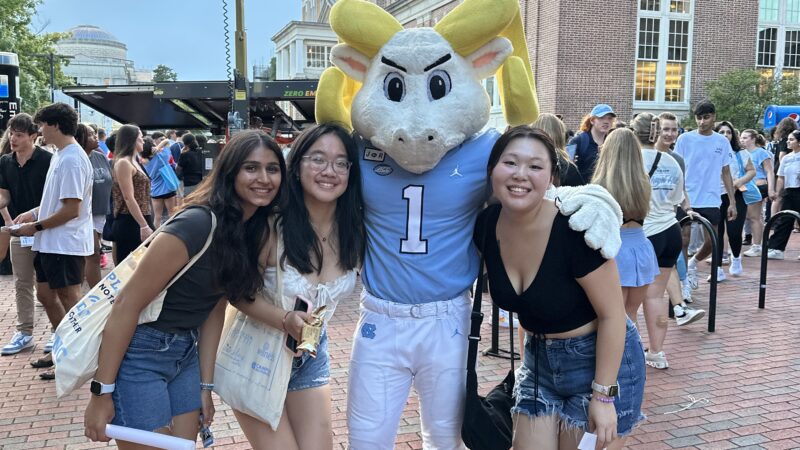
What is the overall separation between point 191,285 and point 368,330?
2.55ft

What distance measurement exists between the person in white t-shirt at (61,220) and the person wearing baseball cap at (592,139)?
14.7 ft

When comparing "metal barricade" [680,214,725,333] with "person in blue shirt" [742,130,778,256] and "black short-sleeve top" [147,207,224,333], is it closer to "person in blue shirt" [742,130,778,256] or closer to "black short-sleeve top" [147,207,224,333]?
"person in blue shirt" [742,130,778,256]

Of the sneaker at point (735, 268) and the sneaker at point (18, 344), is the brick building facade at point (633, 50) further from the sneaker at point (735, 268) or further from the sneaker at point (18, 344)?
the sneaker at point (18, 344)

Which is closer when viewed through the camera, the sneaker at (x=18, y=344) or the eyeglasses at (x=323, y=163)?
the eyeglasses at (x=323, y=163)

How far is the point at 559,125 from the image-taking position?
17.8ft

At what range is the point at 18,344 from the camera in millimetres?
5707

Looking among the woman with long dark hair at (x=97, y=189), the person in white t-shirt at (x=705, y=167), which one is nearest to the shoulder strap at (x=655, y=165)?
the person in white t-shirt at (x=705, y=167)

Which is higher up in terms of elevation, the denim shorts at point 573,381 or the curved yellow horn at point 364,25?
the curved yellow horn at point 364,25

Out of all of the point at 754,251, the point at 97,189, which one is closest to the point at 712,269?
the point at 754,251

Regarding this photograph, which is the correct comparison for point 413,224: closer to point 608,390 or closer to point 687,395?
point 608,390

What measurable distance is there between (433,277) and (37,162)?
4.29m

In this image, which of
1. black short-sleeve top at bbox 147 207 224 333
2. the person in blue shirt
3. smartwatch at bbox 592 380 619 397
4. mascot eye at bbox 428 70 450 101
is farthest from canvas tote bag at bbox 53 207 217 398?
the person in blue shirt

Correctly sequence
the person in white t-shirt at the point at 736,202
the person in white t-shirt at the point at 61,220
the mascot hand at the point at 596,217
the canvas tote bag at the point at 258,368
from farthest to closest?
the person in white t-shirt at the point at 736,202 → the person in white t-shirt at the point at 61,220 → the canvas tote bag at the point at 258,368 → the mascot hand at the point at 596,217

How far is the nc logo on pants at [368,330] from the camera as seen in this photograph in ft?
9.21
